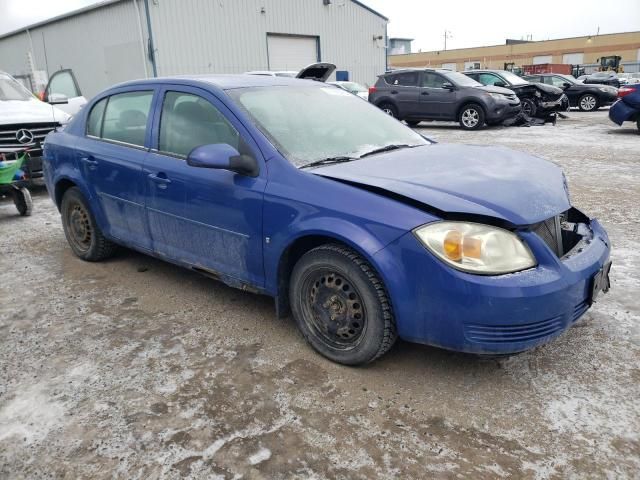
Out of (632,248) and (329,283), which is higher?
(329,283)

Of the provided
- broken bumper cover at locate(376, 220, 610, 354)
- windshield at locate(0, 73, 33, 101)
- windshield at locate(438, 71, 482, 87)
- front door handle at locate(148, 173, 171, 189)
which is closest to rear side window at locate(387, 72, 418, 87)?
windshield at locate(438, 71, 482, 87)

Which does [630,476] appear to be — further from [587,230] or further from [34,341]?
[34,341]

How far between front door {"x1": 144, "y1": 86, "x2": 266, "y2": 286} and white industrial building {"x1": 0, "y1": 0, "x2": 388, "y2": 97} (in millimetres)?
17576

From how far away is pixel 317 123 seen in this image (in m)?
3.42

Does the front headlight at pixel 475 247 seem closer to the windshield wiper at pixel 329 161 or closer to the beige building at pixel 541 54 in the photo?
the windshield wiper at pixel 329 161

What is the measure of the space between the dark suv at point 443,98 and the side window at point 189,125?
38.4 feet

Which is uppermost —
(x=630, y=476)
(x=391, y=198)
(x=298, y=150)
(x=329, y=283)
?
(x=298, y=150)

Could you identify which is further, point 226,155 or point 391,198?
point 226,155

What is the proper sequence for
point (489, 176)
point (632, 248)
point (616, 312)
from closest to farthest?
1. point (489, 176)
2. point (616, 312)
3. point (632, 248)

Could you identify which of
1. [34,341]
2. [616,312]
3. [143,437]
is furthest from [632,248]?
[34,341]

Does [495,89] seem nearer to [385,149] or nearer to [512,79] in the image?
[512,79]

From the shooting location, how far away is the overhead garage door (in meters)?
23.1

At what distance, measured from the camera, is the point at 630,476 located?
6.76 ft

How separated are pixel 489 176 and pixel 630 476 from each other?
4.90ft
